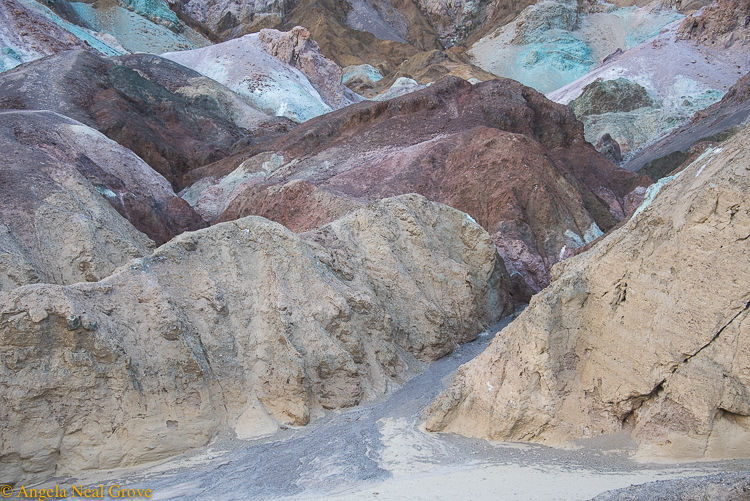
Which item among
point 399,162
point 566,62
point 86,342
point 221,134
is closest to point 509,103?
point 399,162

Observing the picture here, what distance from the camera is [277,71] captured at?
40.6m

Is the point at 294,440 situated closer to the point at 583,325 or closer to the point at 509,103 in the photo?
the point at 583,325

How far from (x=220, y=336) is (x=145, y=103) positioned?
2539cm

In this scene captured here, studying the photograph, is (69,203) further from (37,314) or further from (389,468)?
(389,468)

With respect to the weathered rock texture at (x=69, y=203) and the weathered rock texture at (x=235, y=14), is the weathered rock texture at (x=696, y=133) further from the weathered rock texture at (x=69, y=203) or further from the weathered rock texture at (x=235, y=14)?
the weathered rock texture at (x=235, y=14)

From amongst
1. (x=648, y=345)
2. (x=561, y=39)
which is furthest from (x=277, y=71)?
(x=648, y=345)

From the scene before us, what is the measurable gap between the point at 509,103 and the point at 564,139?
269cm

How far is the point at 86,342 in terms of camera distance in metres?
7.79

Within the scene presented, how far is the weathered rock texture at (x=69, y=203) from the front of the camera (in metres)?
12.6

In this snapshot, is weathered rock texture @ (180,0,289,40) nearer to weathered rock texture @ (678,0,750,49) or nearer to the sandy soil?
weathered rock texture @ (678,0,750,49)

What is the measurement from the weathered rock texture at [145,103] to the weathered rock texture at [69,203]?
21.2 ft

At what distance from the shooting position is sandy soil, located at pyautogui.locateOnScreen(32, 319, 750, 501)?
19.5 feet

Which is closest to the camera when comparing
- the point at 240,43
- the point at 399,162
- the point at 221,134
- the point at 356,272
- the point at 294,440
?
the point at 294,440

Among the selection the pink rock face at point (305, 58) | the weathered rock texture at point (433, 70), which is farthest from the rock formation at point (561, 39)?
the pink rock face at point (305, 58)
